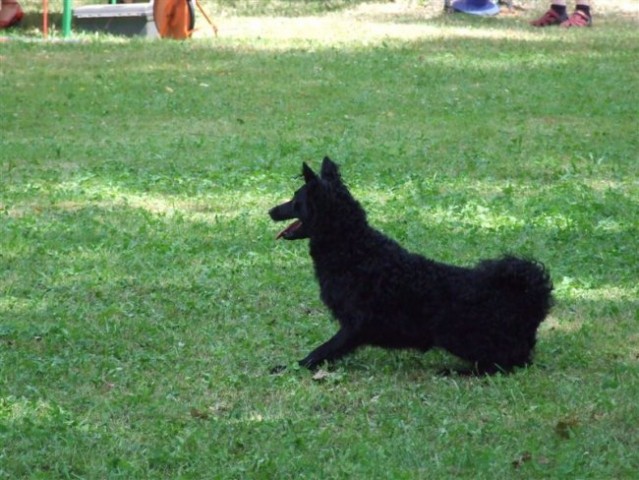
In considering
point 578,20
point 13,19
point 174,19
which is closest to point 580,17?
point 578,20

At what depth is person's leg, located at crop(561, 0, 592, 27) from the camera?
2005 centimetres

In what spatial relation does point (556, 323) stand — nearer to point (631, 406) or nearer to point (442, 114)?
point (631, 406)

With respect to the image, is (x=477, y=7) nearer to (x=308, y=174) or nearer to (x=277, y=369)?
(x=308, y=174)

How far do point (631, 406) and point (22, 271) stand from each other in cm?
411

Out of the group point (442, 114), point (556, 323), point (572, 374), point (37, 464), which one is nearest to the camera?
point (37, 464)

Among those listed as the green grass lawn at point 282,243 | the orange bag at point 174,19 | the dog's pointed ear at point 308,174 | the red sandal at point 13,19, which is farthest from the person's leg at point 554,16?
the dog's pointed ear at point 308,174

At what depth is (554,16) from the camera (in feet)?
66.1

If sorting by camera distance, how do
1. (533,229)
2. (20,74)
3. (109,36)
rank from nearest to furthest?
(533,229) → (20,74) → (109,36)

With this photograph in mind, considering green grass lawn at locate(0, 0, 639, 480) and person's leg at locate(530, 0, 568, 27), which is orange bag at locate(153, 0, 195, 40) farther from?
person's leg at locate(530, 0, 568, 27)

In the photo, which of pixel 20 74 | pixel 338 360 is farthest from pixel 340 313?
pixel 20 74

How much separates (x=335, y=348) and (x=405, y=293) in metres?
0.43

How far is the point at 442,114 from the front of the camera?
14398 mm

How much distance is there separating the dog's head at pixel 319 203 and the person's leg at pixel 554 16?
14.0 meters

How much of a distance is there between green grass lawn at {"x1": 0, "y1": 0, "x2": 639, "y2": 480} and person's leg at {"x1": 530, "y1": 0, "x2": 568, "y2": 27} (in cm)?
147
